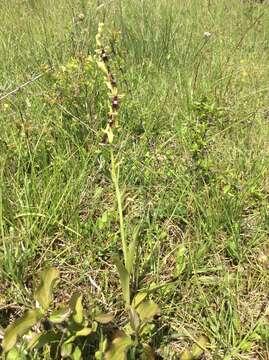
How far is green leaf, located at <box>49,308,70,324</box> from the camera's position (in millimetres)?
985

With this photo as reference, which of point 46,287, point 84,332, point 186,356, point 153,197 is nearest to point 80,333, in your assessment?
point 84,332

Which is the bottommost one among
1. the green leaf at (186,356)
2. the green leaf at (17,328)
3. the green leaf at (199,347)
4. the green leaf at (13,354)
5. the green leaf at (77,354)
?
the green leaf at (199,347)

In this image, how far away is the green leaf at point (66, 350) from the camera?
3.23 feet

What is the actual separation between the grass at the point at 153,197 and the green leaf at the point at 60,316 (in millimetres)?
238

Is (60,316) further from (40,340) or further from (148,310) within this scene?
(148,310)

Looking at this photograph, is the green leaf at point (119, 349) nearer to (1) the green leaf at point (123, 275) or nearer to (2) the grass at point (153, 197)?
(1) the green leaf at point (123, 275)

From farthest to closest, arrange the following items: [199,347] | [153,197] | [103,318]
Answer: [153,197] < [199,347] < [103,318]

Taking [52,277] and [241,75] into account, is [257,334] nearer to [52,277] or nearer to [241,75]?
[52,277]

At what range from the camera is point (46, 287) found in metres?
1.01

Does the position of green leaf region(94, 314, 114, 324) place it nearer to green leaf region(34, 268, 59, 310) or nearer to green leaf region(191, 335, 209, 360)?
green leaf region(34, 268, 59, 310)

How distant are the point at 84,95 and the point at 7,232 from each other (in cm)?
84

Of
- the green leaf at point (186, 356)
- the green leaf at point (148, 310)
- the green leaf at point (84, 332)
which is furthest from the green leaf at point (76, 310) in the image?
the green leaf at point (186, 356)

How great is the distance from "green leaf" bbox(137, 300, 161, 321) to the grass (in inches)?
7.8

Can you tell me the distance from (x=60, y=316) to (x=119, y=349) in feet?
0.53
